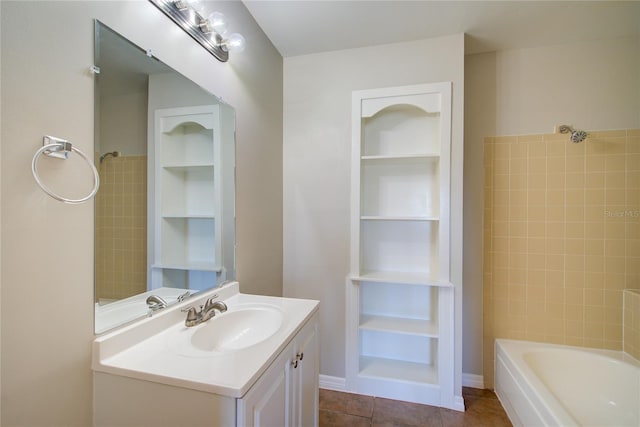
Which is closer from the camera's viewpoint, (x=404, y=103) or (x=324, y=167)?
(x=404, y=103)

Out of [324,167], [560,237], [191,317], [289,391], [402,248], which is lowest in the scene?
[289,391]

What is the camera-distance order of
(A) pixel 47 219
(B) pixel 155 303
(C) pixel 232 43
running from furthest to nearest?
(C) pixel 232 43, (B) pixel 155 303, (A) pixel 47 219

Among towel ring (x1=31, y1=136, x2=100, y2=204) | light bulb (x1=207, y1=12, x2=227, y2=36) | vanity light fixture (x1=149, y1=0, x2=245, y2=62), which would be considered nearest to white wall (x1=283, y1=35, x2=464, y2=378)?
vanity light fixture (x1=149, y1=0, x2=245, y2=62)

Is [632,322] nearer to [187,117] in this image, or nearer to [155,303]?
[155,303]

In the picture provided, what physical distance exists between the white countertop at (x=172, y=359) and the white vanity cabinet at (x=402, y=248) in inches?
45.9

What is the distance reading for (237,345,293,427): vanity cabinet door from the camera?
2.40 ft

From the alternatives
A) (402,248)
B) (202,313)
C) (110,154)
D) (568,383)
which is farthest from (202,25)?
(568,383)

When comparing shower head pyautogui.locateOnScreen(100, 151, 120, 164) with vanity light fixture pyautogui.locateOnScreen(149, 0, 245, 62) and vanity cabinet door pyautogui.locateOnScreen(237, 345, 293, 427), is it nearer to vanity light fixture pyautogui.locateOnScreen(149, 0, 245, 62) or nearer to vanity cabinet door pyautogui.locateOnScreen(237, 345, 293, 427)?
vanity light fixture pyautogui.locateOnScreen(149, 0, 245, 62)

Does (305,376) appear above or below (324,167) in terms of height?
below

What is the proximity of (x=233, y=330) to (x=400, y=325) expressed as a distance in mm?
1269

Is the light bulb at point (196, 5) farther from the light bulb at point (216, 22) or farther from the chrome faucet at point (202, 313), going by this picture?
the chrome faucet at point (202, 313)

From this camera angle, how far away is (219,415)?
2.32ft

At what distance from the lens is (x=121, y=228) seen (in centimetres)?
93

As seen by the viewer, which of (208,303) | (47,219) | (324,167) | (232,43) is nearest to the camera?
(47,219)
